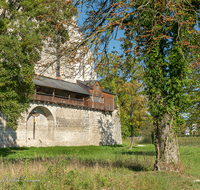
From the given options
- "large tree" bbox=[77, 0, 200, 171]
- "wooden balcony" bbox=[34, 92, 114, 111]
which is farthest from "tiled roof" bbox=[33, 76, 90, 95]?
"large tree" bbox=[77, 0, 200, 171]

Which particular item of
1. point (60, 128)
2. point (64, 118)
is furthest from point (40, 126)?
point (64, 118)

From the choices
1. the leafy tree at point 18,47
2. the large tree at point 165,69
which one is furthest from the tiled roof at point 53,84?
the large tree at point 165,69

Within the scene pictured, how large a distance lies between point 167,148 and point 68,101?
19.6m

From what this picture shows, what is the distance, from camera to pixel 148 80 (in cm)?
686

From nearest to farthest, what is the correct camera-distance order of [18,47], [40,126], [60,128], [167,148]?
1. [167,148]
2. [18,47]
3. [40,126]
4. [60,128]

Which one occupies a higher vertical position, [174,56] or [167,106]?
[174,56]

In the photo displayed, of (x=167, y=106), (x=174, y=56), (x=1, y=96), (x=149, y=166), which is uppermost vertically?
(x=174, y=56)

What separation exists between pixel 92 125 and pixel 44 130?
737cm

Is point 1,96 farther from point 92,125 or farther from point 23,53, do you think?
point 92,125

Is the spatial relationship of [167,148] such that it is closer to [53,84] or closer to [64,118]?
[53,84]

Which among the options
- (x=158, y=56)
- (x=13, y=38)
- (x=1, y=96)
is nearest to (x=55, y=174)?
(x=158, y=56)

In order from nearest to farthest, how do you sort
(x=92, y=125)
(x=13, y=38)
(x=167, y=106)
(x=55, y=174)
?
(x=55, y=174), (x=167, y=106), (x=13, y=38), (x=92, y=125)

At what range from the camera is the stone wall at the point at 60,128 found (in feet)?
64.7

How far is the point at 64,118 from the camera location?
81.5 feet
